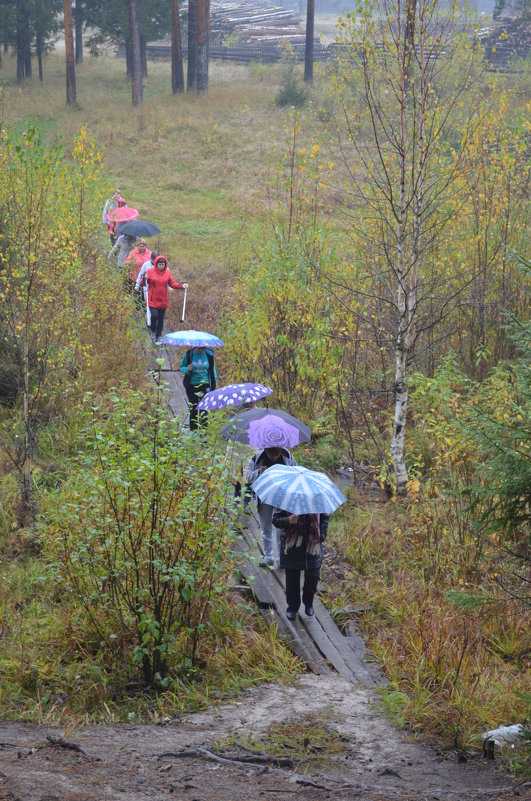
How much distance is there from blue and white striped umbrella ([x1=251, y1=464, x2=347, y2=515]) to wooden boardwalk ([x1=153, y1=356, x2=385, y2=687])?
0.43 m

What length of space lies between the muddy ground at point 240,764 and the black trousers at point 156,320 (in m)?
8.65

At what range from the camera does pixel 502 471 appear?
5.89 m

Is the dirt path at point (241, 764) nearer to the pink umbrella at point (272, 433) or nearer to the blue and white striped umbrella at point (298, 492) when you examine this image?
the blue and white striped umbrella at point (298, 492)

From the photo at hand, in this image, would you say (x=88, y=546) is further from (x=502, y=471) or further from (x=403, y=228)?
(x=403, y=228)

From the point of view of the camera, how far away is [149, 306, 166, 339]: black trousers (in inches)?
572

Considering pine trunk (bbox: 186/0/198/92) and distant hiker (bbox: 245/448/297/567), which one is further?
pine trunk (bbox: 186/0/198/92)

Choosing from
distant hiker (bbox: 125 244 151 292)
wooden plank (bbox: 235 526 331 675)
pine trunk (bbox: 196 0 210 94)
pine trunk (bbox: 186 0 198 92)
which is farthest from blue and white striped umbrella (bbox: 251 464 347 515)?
pine trunk (bbox: 186 0 198 92)

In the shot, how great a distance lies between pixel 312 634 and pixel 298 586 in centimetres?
45

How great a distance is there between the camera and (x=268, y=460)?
347 inches

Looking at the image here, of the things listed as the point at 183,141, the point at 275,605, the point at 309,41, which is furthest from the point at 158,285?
the point at 309,41

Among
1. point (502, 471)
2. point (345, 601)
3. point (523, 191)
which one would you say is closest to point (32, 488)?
point (345, 601)

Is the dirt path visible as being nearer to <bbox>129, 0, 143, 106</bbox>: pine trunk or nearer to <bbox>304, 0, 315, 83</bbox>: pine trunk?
<bbox>129, 0, 143, 106</bbox>: pine trunk

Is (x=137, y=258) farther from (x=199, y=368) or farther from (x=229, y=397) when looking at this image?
(x=229, y=397)

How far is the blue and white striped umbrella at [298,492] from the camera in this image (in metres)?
7.41
